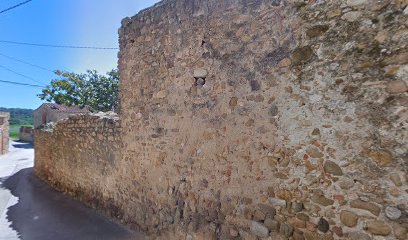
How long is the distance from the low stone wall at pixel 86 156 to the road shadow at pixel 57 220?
0.95 ft

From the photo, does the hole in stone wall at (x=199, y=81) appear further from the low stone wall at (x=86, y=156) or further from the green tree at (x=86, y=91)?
the green tree at (x=86, y=91)

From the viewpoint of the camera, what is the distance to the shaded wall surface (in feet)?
6.63

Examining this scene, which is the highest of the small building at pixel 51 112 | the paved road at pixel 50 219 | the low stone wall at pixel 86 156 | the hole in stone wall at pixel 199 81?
the small building at pixel 51 112

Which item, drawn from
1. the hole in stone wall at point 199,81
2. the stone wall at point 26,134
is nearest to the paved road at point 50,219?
the hole in stone wall at point 199,81

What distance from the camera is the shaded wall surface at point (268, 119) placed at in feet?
6.63

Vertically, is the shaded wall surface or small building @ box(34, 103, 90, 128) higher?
small building @ box(34, 103, 90, 128)

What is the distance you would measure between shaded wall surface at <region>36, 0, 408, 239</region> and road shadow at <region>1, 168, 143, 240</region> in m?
0.42

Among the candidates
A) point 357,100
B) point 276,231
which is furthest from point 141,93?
point 357,100

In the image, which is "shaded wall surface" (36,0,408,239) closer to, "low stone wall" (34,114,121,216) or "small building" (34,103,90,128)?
"low stone wall" (34,114,121,216)

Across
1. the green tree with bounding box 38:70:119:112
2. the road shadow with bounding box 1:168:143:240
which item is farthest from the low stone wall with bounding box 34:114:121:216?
the green tree with bounding box 38:70:119:112

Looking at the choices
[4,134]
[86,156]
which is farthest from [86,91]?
[86,156]

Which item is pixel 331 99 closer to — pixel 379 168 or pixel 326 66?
pixel 326 66

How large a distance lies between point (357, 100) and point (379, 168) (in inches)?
21.7

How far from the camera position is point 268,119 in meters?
2.73
